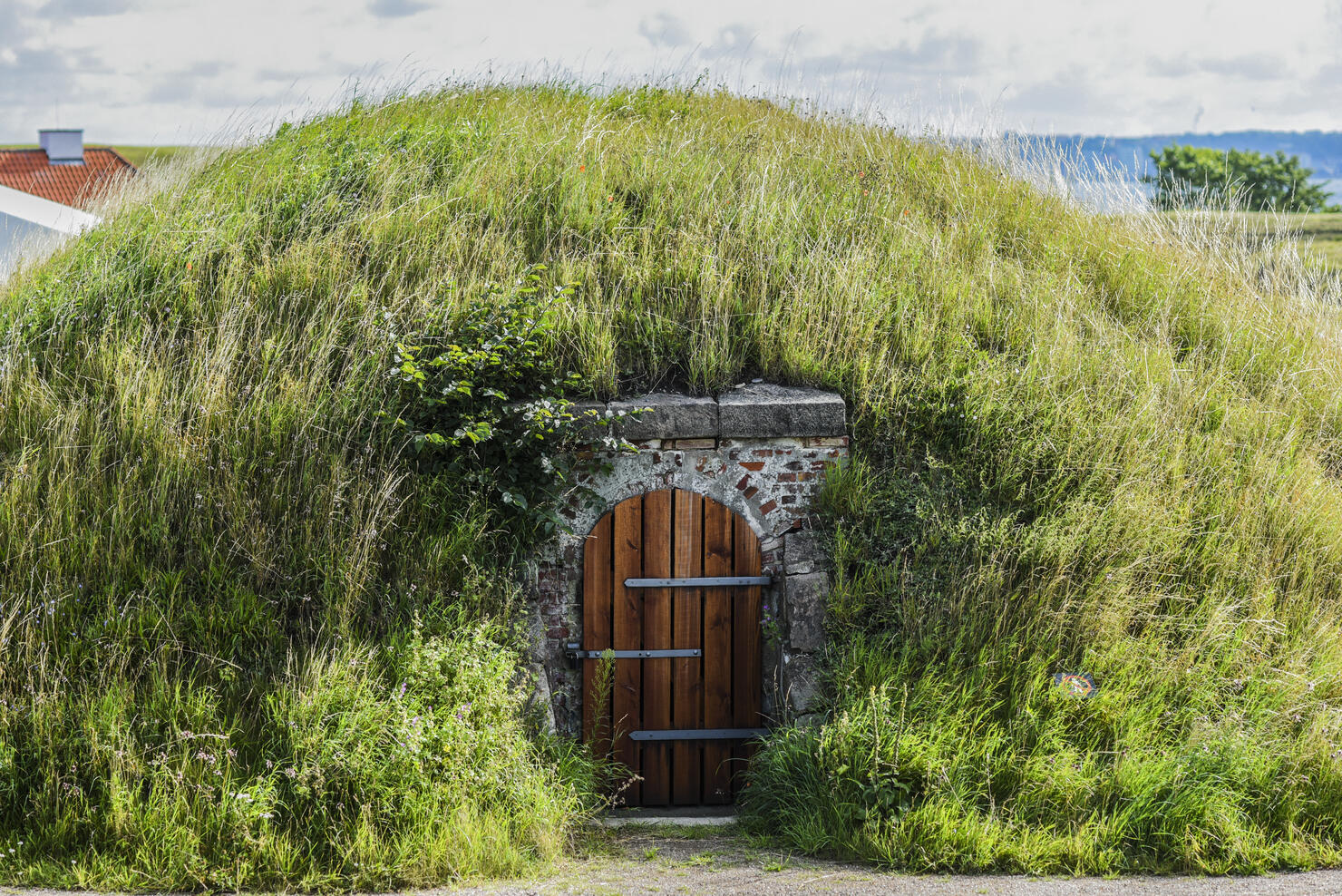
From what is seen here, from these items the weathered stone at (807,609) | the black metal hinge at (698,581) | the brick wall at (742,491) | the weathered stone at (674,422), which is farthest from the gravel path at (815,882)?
the weathered stone at (674,422)

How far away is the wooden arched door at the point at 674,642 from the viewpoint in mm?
6422

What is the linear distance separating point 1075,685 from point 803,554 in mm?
1846

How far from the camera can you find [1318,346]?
29.8ft

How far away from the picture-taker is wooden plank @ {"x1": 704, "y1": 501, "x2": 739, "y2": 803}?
6465 mm

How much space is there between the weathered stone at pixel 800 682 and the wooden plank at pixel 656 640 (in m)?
0.81

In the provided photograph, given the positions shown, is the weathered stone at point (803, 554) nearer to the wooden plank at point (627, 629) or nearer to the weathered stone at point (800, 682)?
the weathered stone at point (800, 682)

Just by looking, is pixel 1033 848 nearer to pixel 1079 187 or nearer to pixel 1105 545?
pixel 1105 545

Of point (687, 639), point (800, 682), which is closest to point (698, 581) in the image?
point (687, 639)

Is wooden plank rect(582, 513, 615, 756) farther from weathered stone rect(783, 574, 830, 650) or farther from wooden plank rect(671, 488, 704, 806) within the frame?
weathered stone rect(783, 574, 830, 650)

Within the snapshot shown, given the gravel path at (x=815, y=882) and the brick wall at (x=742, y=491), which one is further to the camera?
the brick wall at (x=742, y=491)

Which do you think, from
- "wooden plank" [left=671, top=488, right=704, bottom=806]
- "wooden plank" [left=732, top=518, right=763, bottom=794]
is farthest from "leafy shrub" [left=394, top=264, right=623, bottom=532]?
"wooden plank" [left=732, top=518, right=763, bottom=794]

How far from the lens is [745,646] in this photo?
21.5 ft

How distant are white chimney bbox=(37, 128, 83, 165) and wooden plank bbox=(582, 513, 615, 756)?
2572cm

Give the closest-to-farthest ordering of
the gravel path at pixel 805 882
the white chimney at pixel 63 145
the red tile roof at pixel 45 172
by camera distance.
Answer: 1. the gravel path at pixel 805 882
2. the red tile roof at pixel 45 172
3. the white chimney at pixel 63 145
